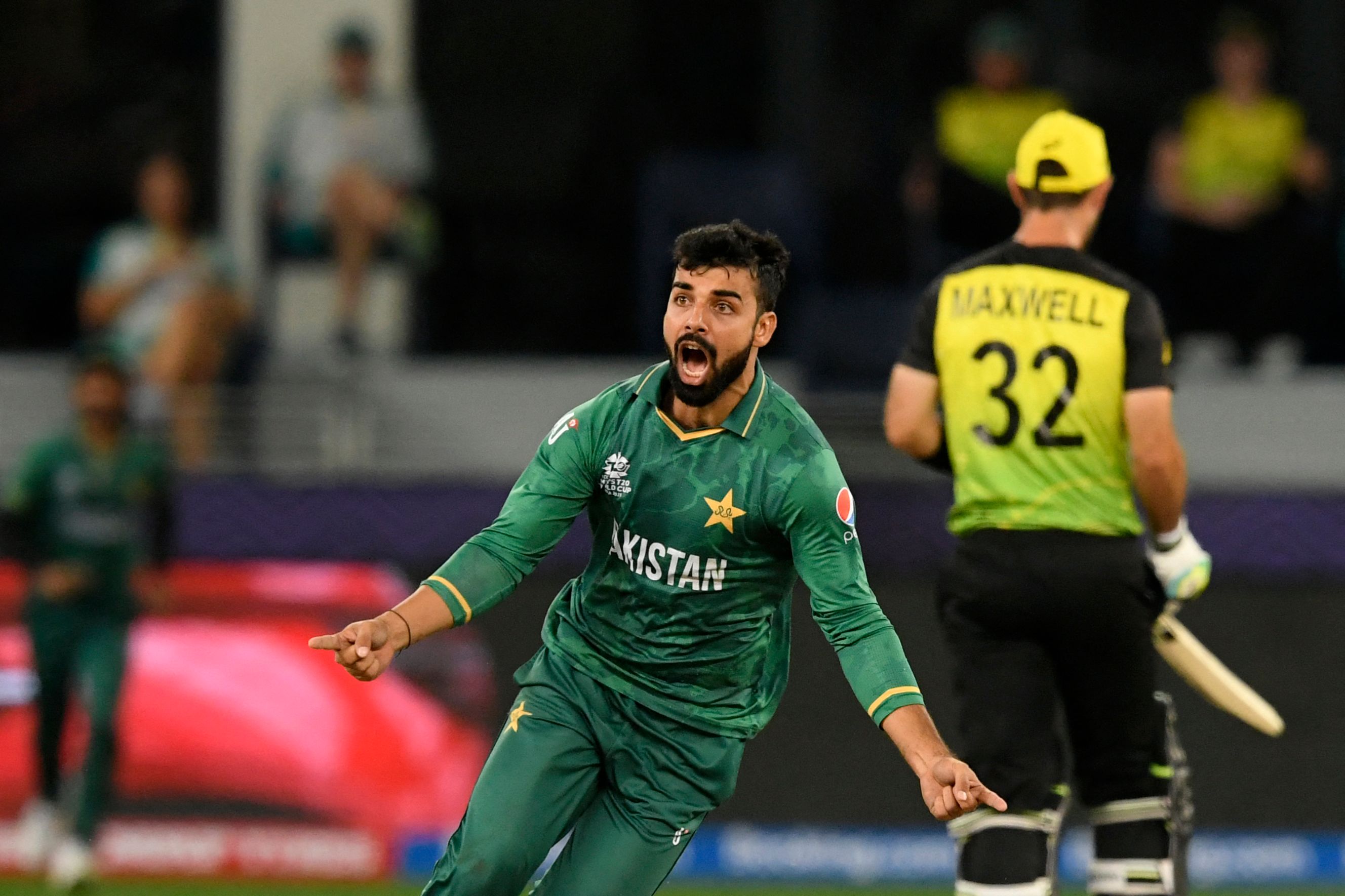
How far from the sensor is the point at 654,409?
510 cm

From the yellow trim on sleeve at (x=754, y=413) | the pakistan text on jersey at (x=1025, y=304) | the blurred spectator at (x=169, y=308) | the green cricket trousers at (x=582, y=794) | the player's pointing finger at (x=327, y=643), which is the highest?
the pakistan text on jersey at (x=1025, y=304)

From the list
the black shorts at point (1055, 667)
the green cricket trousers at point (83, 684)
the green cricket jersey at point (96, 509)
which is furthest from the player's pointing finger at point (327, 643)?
the green cricket jersey at point (96, 509)

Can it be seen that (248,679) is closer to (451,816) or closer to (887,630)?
(451,816)

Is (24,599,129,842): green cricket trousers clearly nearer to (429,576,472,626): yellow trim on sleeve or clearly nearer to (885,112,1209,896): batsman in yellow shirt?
(885,112,1209,896): batsman in yellow shirt

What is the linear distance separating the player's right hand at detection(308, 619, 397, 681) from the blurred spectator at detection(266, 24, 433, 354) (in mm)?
6370

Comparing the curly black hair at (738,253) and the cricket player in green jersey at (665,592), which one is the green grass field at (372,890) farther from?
the curly black hair at (738,253)

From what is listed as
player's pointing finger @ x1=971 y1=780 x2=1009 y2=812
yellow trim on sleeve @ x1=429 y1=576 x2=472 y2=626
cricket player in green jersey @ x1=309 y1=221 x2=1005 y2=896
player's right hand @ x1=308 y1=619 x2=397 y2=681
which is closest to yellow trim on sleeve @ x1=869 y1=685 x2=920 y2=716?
cricket player in green jersey @ x1=309 y1=221 x2=1005 y2=896

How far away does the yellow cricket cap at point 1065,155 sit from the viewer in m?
6.05

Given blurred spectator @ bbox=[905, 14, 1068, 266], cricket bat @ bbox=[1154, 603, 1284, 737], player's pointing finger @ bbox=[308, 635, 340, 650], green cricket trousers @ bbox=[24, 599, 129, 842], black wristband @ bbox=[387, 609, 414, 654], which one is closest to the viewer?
player's pointing finger @ bbox=[308, 635, 340, 650]

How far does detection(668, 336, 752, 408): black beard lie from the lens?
4.91 m

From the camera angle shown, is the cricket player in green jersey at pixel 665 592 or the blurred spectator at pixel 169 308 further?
the blurred spectator at pixel 169 308

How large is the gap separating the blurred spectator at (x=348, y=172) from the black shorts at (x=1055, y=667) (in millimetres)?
5409

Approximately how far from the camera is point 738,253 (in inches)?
194

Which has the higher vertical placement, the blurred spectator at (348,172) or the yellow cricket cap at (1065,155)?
the yellow cricket cap at (1065,155)
